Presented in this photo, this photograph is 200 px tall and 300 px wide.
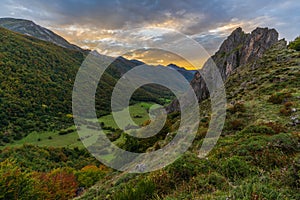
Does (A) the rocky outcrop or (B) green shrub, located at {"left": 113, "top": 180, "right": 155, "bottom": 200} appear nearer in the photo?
(B) green shrub, located at {"left": 113, "top": 180, "right": 155, "bottom": 200}

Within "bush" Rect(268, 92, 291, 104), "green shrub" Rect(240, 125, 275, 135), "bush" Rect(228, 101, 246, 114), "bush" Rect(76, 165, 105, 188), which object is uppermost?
"bush" Rect(268, 92, 291, 104)

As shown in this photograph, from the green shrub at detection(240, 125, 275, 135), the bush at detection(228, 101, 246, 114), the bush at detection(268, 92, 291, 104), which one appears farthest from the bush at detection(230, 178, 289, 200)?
the bush at detection(268, 92, 291, 104)

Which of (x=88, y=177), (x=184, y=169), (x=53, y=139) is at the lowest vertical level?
(x=53, y=139)

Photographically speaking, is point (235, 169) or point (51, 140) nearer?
point (235, 169)

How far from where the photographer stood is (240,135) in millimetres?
10578

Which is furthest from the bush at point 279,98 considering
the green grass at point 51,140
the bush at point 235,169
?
the green grass at point 51,140

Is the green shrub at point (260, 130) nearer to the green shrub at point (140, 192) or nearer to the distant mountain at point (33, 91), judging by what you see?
the green shrub at point (140, 192)

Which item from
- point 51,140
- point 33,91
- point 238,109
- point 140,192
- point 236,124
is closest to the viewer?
point 140,192

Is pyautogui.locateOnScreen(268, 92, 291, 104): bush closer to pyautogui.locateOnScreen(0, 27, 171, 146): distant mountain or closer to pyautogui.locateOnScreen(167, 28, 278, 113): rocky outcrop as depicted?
pyautogui.locateOnScreen(167, 28, 278, 113): rocky outcrop

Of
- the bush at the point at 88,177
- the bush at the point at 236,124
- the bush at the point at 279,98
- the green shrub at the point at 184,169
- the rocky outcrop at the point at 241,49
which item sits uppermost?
the rocky outcrop at the point at 241,49

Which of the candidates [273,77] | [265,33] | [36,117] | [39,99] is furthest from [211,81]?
[39,99]

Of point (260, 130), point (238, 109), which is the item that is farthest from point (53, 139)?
point (260, 130)

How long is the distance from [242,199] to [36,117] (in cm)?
10234

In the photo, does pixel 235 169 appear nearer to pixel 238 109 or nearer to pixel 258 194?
pixel 258 194
